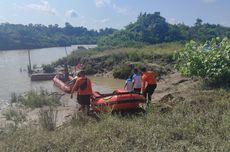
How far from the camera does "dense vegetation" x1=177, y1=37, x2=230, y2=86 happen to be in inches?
577

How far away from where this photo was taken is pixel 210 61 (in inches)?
590

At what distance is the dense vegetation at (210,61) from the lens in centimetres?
1466

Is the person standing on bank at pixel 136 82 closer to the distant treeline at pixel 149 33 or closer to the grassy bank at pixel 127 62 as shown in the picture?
the grassy bank at pixel 127 62

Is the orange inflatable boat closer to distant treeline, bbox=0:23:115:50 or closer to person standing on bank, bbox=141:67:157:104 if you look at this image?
person standing on bank, bbox=141:67:157:104

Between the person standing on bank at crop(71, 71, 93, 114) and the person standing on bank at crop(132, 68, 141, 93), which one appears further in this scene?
the person standing on bank at crop(132, 68, 141, 93)

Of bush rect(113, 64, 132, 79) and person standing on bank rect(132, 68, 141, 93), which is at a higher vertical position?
person standing on bank rect(132, 68, 141, 93)

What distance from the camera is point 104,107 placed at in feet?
37.3

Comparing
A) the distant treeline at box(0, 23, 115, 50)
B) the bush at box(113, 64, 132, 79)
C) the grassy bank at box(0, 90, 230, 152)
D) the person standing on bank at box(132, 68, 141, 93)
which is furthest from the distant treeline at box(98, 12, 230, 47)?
the grassy bank at box(0, 90, 230, 152)

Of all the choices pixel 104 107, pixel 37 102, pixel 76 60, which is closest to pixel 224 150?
pixel 104 107

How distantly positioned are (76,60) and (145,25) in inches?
1473

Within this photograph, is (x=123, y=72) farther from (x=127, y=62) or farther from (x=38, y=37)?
(x=38, y=37)

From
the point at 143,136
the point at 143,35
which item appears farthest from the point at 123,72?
the point at 143,35

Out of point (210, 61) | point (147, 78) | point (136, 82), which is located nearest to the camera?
point (147, 78)

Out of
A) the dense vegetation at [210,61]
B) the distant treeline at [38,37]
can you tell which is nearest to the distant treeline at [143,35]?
the distant treeline at [38,37]
